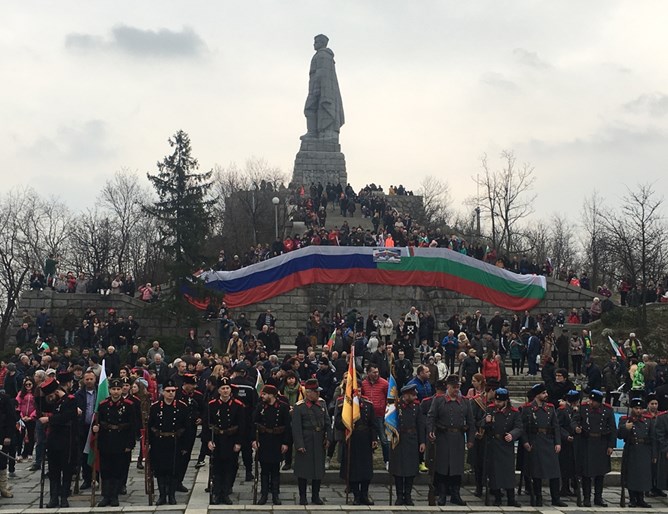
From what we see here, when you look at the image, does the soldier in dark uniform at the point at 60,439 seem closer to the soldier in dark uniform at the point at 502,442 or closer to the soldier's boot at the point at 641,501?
the soldier in dark uniform at the point at 502,442

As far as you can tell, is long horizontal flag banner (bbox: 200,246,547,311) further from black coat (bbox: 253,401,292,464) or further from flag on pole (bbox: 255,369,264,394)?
black coat (bbox: 253,401,292,464)

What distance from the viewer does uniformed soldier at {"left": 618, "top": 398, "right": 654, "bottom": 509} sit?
1289cm

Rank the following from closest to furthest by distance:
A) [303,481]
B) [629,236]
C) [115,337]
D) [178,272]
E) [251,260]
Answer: [303,481]
[115,337]
[178,272]
[251,260]
[629,236]

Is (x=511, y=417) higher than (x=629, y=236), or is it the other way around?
(x=629, y=236)

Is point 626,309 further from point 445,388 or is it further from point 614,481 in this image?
Result: point 445,388

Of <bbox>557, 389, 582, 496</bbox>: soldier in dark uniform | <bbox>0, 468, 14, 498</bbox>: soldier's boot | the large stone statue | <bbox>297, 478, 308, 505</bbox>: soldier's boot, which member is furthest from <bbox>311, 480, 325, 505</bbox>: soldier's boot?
the large stone statue

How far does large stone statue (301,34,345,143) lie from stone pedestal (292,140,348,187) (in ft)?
3.24

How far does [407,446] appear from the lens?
41.2ft

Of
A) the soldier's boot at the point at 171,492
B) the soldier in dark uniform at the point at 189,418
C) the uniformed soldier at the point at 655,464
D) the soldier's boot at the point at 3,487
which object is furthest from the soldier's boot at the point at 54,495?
the uniformed soldier at the point at 655,464

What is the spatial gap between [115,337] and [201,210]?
18.5ft

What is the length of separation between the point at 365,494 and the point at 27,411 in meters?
6.46

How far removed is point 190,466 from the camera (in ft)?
49.4

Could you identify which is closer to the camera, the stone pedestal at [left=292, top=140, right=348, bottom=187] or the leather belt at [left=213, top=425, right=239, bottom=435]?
the leather belt at [left=213, top=425, right=239, bottom=435]

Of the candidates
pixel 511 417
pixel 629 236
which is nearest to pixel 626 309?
pixel 629 236
